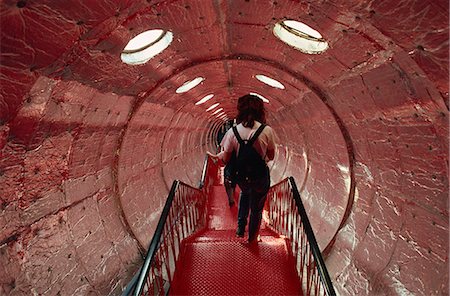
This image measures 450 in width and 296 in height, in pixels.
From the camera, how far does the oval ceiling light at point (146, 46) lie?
428cm

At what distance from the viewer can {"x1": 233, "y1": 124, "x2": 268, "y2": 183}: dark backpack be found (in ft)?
13.7

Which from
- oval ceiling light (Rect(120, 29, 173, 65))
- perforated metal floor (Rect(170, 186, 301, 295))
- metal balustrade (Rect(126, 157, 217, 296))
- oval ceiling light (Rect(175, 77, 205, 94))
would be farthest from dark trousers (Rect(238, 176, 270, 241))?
oval ceiling light (Rect(175, 77, 205, 94))

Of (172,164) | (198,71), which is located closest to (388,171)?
(198,71)

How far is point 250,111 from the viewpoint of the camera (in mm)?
4254

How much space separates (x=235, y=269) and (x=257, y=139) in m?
2.05

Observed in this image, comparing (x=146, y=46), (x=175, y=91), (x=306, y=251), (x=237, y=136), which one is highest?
(x=146, y=46)

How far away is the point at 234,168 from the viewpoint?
439 centimetres

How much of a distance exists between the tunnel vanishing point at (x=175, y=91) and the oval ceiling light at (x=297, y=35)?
17 millimetres

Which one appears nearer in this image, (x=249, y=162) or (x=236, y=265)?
(x=249, y=162)

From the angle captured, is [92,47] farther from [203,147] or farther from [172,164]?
[203,147]

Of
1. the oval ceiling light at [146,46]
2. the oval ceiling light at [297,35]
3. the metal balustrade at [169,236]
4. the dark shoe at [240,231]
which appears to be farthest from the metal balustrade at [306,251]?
the oval ceiling light at [146,46]

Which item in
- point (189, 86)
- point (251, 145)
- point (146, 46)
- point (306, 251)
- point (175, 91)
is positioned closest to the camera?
point (251, 145)

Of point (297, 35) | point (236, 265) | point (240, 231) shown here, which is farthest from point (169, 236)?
point (297, 35)

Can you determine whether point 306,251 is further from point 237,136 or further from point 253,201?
point 237,136
